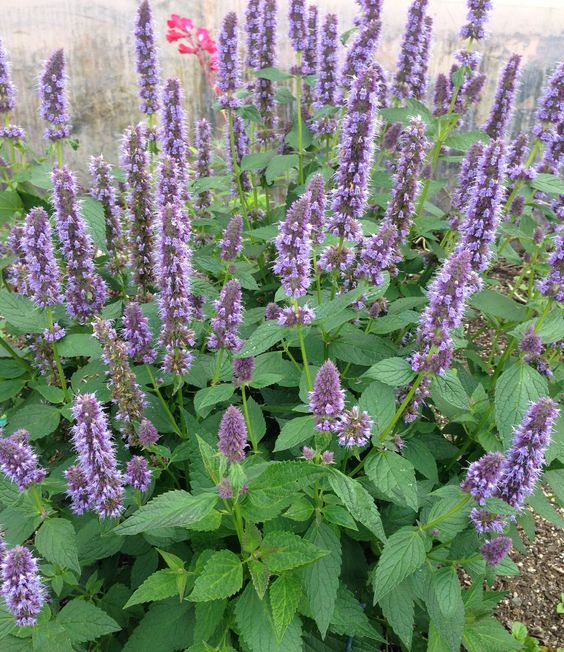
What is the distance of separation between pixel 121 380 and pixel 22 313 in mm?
805

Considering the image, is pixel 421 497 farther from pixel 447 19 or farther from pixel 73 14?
pixel 73 14

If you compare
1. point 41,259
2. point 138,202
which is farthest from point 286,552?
point 138,202

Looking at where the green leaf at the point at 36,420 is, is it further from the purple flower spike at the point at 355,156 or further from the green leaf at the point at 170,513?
the purple flower spike at the point at 355,156

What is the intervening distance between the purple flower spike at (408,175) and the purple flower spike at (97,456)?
1.86 meters

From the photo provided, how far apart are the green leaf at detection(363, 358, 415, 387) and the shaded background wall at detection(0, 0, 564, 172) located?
562 cm

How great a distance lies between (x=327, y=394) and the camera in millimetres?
2326

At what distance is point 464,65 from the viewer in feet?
13.1

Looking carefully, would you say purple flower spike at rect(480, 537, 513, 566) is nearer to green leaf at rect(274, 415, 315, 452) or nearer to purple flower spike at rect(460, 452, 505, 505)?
purple flower spike at rect(460, 452, 505, 505)

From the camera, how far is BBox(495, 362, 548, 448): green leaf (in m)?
2.80

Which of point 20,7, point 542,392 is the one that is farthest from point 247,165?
point 20,7

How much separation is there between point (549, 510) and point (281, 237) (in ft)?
6.40

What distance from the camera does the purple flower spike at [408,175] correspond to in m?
3.22

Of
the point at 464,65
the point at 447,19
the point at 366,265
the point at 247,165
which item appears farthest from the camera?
the point at 447,19

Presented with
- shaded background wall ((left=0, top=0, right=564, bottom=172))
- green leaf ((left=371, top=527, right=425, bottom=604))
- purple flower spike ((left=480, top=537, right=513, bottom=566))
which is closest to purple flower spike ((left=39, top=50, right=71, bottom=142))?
green leaf ((left=371, top=527, right=425, bottom=604))
